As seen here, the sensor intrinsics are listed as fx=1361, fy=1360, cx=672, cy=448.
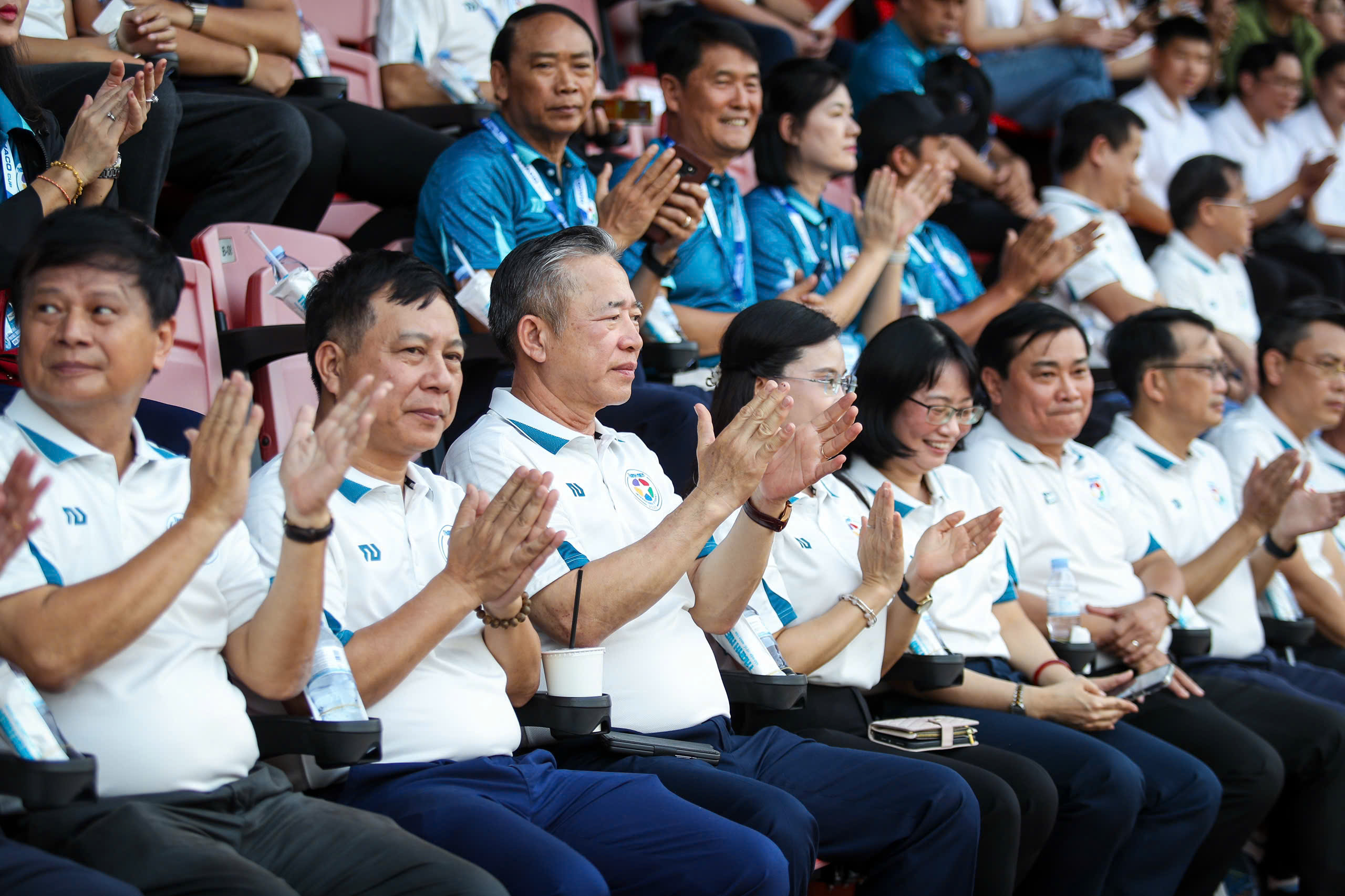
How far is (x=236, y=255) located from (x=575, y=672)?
136 cm

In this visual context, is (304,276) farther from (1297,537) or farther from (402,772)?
(1297,537)

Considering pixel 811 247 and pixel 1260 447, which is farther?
pixel 1260 447

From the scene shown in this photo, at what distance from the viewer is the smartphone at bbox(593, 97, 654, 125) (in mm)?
4062

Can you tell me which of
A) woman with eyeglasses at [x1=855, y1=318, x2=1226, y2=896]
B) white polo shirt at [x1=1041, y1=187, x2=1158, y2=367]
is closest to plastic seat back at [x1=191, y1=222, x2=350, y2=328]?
woman with eyeglasses at [x1=855, y1=318, x2=1226, y2=896]

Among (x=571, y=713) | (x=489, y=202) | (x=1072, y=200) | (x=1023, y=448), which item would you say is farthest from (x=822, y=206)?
(x=571, y=713)

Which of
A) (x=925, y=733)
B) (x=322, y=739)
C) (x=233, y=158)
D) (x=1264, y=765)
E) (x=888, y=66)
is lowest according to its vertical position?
(x=1264, y=765)

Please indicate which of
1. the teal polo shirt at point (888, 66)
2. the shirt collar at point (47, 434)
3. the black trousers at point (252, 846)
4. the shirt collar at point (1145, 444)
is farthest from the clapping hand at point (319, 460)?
the teal polo shirt at point (888, 66)

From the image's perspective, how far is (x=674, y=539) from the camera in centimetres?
227

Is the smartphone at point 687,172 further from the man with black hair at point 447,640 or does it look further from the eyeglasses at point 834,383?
Result: the man with black hair at point 447,640

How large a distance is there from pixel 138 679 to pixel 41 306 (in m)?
0.51

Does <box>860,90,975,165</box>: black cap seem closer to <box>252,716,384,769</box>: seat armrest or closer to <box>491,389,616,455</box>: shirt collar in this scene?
<box>491,389,616,455</box>: shirt collar

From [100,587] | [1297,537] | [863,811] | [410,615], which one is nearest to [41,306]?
[100,587]

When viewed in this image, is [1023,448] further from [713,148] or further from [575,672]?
[575,672]

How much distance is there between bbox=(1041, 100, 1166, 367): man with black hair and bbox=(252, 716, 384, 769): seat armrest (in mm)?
3754
